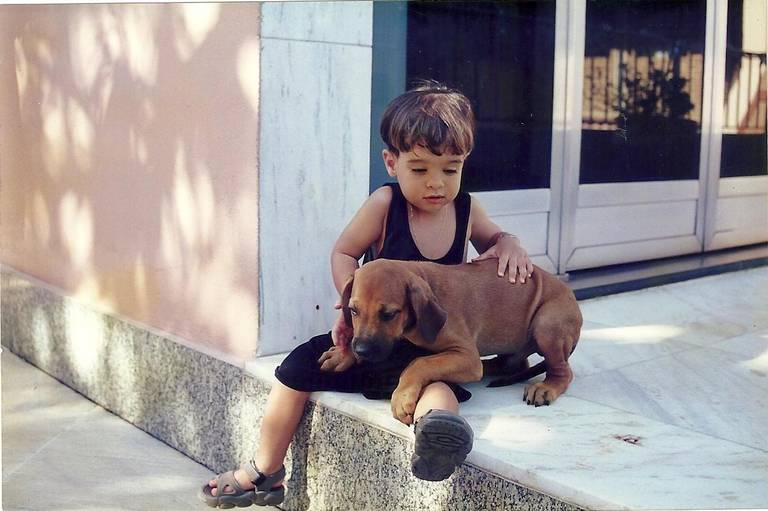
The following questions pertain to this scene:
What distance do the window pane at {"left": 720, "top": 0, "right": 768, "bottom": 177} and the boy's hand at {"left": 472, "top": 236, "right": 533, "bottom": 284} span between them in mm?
3646

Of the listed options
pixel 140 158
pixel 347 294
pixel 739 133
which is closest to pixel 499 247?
pixel 347 294

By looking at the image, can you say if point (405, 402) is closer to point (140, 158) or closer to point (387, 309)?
point (387, 309)

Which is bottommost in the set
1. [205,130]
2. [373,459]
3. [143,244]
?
[373,459]

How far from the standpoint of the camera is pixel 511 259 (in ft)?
9.46

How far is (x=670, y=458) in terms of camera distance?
2.30 m

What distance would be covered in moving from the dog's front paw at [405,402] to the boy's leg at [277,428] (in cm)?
47

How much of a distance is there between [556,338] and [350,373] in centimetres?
67

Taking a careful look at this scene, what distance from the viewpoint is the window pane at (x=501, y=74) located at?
429 cm

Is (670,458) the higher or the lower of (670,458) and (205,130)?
the lower

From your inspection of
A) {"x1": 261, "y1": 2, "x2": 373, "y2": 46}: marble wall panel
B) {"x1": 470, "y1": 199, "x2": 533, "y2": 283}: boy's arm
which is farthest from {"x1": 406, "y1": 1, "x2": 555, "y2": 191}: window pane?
{"x1": 470, "y1": 199, "x2": 533, "y2": 283}: boy's arm

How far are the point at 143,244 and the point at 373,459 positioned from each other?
5.57 feet

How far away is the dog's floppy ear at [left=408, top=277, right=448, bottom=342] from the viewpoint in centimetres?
256

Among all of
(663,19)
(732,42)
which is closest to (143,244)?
(663,19)

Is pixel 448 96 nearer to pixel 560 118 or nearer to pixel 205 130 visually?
pixel 205 130
